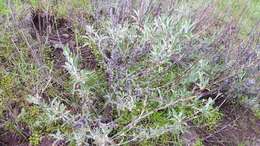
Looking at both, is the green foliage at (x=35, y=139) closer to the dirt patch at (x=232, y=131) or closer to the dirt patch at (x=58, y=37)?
the dirt patch at (x=58, y=37)

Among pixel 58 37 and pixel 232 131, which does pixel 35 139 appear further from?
pixel 232 131

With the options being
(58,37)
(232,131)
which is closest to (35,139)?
(58,37)

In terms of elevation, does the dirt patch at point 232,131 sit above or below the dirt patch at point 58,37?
below

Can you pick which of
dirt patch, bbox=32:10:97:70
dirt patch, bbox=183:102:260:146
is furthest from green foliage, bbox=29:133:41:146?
dirt patch, bbox=183:102:260:146

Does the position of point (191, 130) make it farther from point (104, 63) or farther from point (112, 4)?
point (112, 4)

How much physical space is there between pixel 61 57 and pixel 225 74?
1.21m

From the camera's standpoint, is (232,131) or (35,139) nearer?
(35,139)

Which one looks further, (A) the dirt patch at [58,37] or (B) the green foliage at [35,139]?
(A) the dirt patch at [58,37]

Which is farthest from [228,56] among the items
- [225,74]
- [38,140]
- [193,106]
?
[38,140]

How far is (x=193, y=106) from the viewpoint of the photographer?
2.60 meters

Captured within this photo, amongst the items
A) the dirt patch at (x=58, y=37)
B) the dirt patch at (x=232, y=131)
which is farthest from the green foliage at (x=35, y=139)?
the dirt patch at (x=232, y=131)

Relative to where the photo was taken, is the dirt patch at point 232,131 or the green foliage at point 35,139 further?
the dirt patch at point 232,131

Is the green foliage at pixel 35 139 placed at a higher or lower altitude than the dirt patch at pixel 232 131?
higher

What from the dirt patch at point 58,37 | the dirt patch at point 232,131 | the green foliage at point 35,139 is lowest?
the dirt patch at point 232,131
